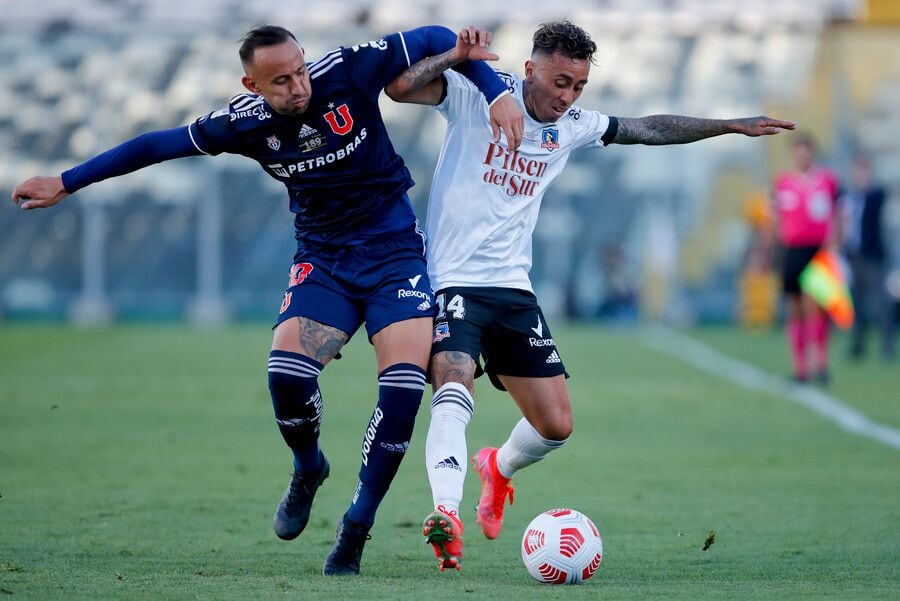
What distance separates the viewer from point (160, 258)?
1282 inches

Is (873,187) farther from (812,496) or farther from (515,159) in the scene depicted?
(515,159)

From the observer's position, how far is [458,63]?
590 centimetres

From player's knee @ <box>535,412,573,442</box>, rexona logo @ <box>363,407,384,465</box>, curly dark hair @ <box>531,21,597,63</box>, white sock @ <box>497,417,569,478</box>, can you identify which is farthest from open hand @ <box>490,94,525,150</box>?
white sock @ <box>497,417,569,478</box>

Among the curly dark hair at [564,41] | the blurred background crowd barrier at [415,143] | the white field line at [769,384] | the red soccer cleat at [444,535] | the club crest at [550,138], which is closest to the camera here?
the red soccer cleat at [444,535]

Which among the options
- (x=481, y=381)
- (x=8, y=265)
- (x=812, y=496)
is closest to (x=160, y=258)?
(x=8, y=265)

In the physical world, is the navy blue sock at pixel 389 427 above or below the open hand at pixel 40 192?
below

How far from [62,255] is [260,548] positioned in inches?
1076

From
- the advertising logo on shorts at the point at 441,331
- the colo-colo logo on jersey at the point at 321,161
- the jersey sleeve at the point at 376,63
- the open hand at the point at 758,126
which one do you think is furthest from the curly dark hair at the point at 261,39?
the open hand at the point at 758,126

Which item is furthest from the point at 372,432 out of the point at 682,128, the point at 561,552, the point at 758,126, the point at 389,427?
the point at 758,126

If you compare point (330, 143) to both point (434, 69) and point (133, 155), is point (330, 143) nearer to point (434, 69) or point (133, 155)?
point (434, 69)

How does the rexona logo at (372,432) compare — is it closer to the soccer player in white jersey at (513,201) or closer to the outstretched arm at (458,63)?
the soccer player in white jersey at (513,201)

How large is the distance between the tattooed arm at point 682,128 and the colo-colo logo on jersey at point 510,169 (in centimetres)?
39

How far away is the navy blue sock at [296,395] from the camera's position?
577cm

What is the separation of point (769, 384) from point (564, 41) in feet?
32.7
